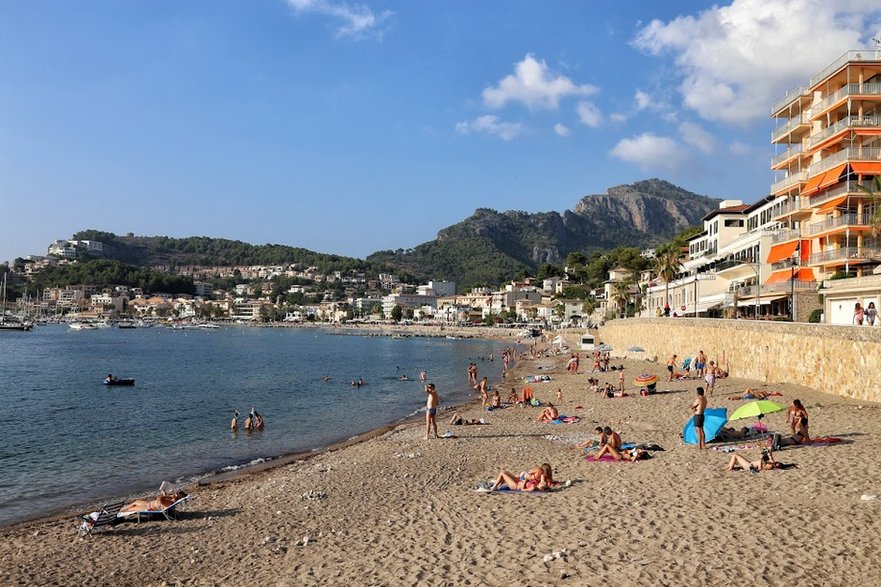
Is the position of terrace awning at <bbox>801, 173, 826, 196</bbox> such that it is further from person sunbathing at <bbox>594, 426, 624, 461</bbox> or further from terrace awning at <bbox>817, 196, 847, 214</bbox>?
person sunbathing at <bbox>594, 426, 624, 461</bbox>

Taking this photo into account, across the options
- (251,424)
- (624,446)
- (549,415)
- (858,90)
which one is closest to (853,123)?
(858,90)

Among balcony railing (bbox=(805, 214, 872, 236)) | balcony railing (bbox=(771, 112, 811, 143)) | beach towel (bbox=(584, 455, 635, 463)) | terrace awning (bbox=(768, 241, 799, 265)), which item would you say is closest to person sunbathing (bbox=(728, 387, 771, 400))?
beach towel (bbox=(584, 455, 635, 463))

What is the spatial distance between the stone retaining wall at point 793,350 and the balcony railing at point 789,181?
31.4 ft

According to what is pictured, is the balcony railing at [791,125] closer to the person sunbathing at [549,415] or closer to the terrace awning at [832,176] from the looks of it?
the terrace awning at [832,176]

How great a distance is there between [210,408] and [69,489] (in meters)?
14.6

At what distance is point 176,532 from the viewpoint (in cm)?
1104

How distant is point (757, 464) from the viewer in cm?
1152

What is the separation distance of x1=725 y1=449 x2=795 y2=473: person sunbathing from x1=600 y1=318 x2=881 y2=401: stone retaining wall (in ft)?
23.0

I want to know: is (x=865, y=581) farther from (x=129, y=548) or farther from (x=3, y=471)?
(x=3, y=471)

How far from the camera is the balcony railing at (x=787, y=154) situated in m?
34.5

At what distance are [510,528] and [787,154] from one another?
33.6 m

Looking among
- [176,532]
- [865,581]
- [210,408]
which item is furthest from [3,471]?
[865,581]

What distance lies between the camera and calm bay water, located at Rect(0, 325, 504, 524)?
55.3 feet

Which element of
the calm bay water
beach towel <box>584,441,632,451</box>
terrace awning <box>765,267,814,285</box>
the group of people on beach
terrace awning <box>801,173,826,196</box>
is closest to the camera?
beach towel <box>584,441,632,451</box>
